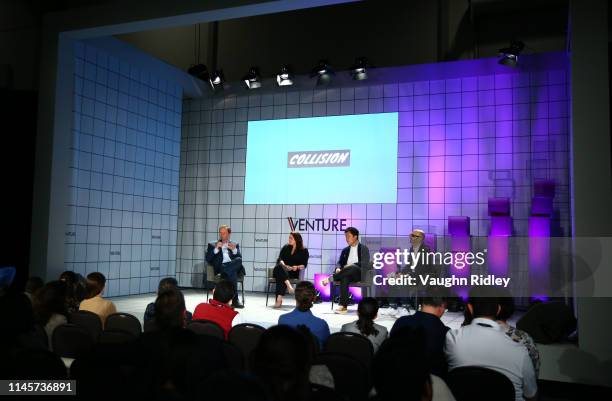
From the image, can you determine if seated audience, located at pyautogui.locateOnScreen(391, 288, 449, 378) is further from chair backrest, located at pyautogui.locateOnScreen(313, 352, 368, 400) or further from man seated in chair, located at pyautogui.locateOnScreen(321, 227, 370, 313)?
man seated in chair, located at pyautogui.locateOnScreen(321, 227, 370, 313)

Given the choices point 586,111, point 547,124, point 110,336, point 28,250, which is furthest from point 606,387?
point 28,250

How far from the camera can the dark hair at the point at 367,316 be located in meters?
2.95

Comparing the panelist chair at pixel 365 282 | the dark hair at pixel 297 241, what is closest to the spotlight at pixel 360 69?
the dark hair at pixel 297 241

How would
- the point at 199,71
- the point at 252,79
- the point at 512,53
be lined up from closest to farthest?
1. the point at 512,53
2. the point at 252,79
3. the point at 199,71

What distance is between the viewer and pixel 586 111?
4184 mm

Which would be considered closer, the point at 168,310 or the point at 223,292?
the point at 168,310

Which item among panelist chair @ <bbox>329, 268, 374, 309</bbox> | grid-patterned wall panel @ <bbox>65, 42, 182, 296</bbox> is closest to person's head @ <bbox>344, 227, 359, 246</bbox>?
panelist chair @ <bbox>329, 268, 374, 309</bbox>

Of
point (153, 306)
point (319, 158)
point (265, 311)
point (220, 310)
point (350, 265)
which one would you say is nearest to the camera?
point (220, 310)

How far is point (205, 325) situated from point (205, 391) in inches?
68.7

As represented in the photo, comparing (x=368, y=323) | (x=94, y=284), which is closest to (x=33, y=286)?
(x=94, y=284)

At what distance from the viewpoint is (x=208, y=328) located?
3016 mm

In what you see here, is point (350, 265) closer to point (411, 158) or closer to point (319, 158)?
point (411, 158)

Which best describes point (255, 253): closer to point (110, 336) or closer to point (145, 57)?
point (145, 57)

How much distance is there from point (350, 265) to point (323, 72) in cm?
287
